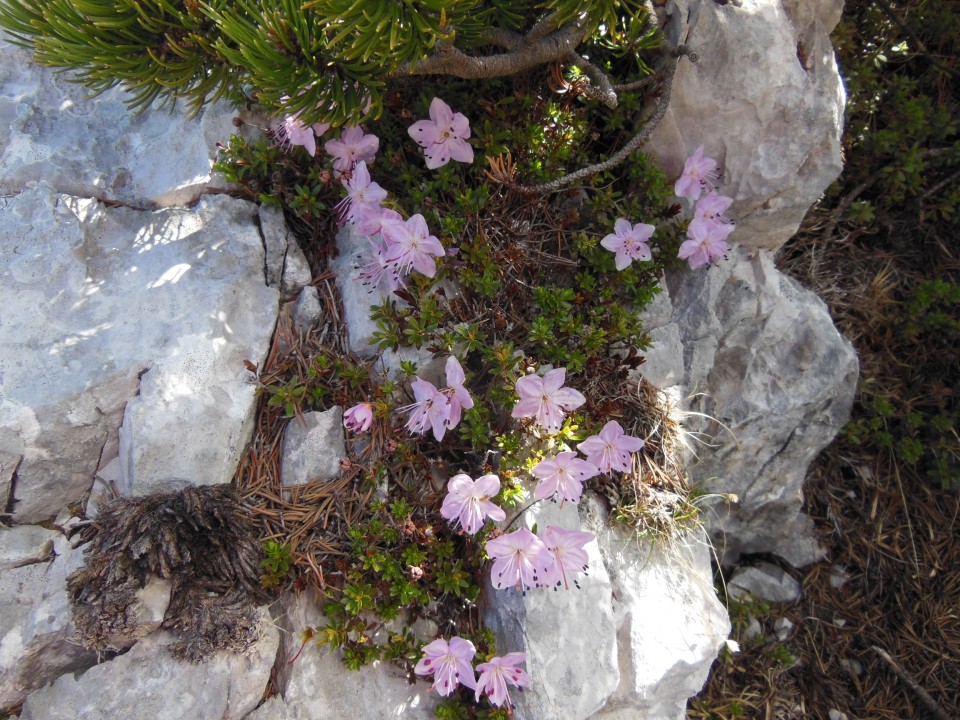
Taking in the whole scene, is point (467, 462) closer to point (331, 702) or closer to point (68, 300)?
point (331, 702)

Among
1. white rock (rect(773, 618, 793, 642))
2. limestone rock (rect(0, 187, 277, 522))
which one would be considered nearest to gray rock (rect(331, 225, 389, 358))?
limestone rock (rect(0, 187, 277, 522))

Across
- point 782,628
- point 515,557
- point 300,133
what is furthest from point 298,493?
point 782,628

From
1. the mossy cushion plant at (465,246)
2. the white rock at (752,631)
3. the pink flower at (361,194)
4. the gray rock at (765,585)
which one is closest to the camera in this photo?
the mossy cushion plant at (465,246)

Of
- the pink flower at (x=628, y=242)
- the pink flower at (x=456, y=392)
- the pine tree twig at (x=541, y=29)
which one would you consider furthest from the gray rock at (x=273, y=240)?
the pink flower at (x=628, y=242)

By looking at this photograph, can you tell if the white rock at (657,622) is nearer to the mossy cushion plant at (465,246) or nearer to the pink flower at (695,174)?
the mossy cushion plant at (465,246)

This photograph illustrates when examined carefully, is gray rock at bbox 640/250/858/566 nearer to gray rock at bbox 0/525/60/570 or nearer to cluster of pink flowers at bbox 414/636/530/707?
cluster of pink flowers at bbox 414/636/530/707

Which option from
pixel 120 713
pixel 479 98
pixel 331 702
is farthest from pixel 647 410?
pixel 120 713
